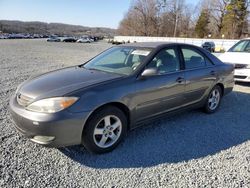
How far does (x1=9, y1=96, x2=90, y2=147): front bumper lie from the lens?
272cm

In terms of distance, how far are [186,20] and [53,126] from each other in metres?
78.7

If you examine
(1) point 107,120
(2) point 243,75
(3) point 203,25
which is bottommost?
(1) point 107,120

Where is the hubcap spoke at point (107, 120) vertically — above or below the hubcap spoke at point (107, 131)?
above

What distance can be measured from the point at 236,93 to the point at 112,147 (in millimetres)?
4742

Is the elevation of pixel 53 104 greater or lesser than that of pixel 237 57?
lesser

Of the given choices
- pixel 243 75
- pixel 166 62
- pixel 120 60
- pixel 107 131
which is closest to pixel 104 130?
pixel 107 131

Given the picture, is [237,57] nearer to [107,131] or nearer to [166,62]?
[166,62]

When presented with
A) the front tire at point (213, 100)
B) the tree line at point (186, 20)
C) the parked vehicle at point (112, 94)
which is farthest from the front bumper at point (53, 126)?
the tree line at point (186, 20)

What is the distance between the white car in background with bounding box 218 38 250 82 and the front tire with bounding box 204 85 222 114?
2.54 meters

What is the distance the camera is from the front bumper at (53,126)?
2.72 meters

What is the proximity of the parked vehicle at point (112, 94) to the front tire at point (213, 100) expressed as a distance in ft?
0.29

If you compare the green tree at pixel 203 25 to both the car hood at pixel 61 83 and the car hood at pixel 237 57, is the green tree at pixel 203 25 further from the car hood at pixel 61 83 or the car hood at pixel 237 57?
the car hood at pixel 61 83

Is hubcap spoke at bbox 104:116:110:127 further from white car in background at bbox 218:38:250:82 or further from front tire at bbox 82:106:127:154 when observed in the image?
white car in background at bbox 218:38:250:82

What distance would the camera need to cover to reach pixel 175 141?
3.62 metres
